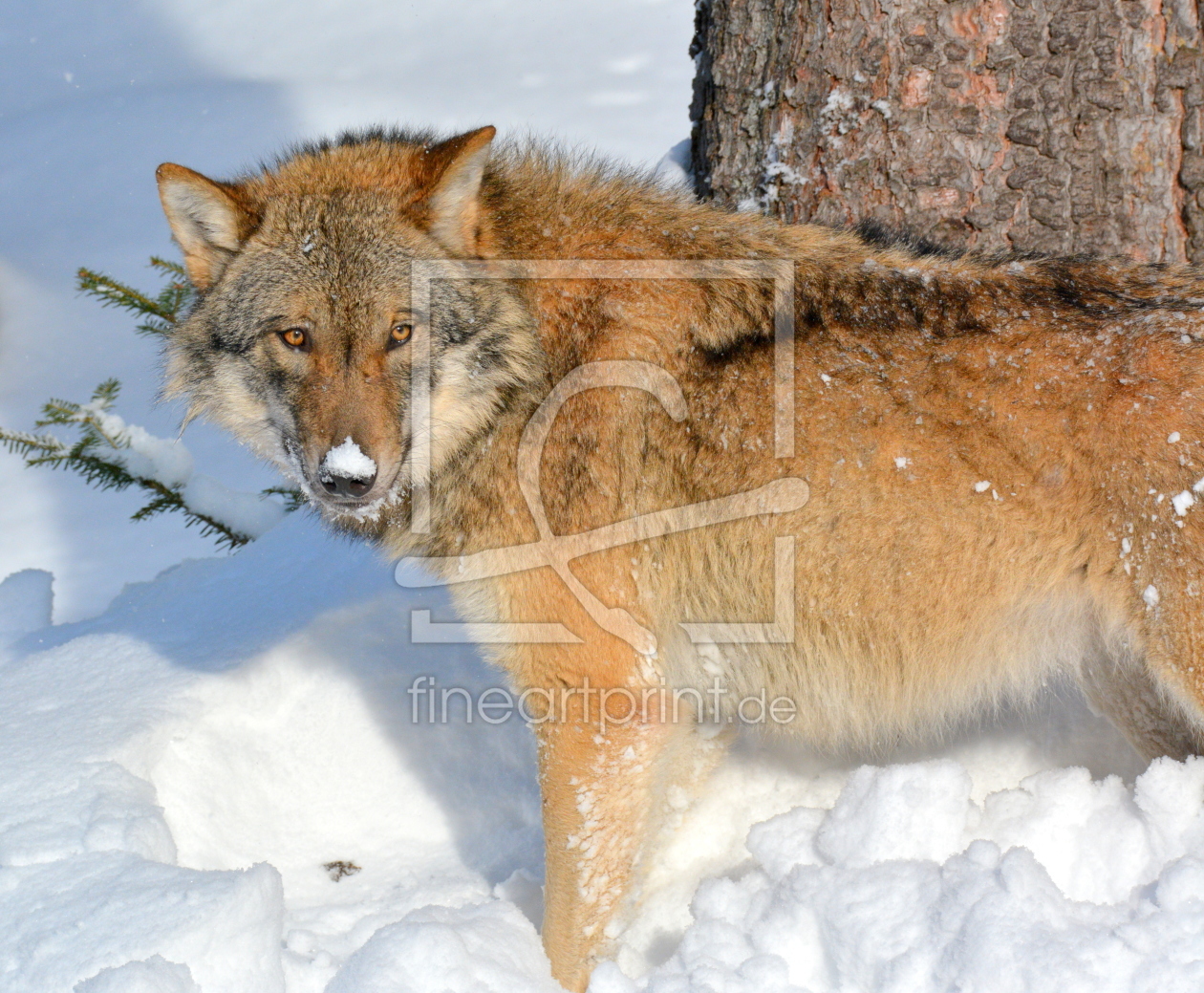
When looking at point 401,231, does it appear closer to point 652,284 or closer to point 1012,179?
point 652,284

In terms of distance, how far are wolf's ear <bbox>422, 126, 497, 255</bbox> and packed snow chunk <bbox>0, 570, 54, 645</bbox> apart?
289 cm

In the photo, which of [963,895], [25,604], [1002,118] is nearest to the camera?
[963,895]

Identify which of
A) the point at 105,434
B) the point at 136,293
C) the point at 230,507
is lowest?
the point at 230,507

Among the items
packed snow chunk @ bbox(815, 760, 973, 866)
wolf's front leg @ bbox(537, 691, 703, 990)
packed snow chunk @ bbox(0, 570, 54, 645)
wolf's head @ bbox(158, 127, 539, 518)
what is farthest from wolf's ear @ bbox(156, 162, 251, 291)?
packed snow chunk @ bbox(815, 760, 973, 866)

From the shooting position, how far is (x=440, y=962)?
2.27 meters

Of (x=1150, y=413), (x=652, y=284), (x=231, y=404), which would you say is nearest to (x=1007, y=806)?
(x=1150, y=413)

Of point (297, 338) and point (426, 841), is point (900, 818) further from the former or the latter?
point (297, 338)

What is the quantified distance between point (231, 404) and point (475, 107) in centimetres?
726

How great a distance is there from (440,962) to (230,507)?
353 centimetres

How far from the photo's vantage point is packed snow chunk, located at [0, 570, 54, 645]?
4285 millimetres

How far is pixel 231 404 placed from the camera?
9.62 feet

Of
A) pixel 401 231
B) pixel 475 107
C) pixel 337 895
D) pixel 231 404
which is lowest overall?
pixel 337 895

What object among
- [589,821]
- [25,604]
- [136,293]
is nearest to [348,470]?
[589,821]

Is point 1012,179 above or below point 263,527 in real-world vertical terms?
above
